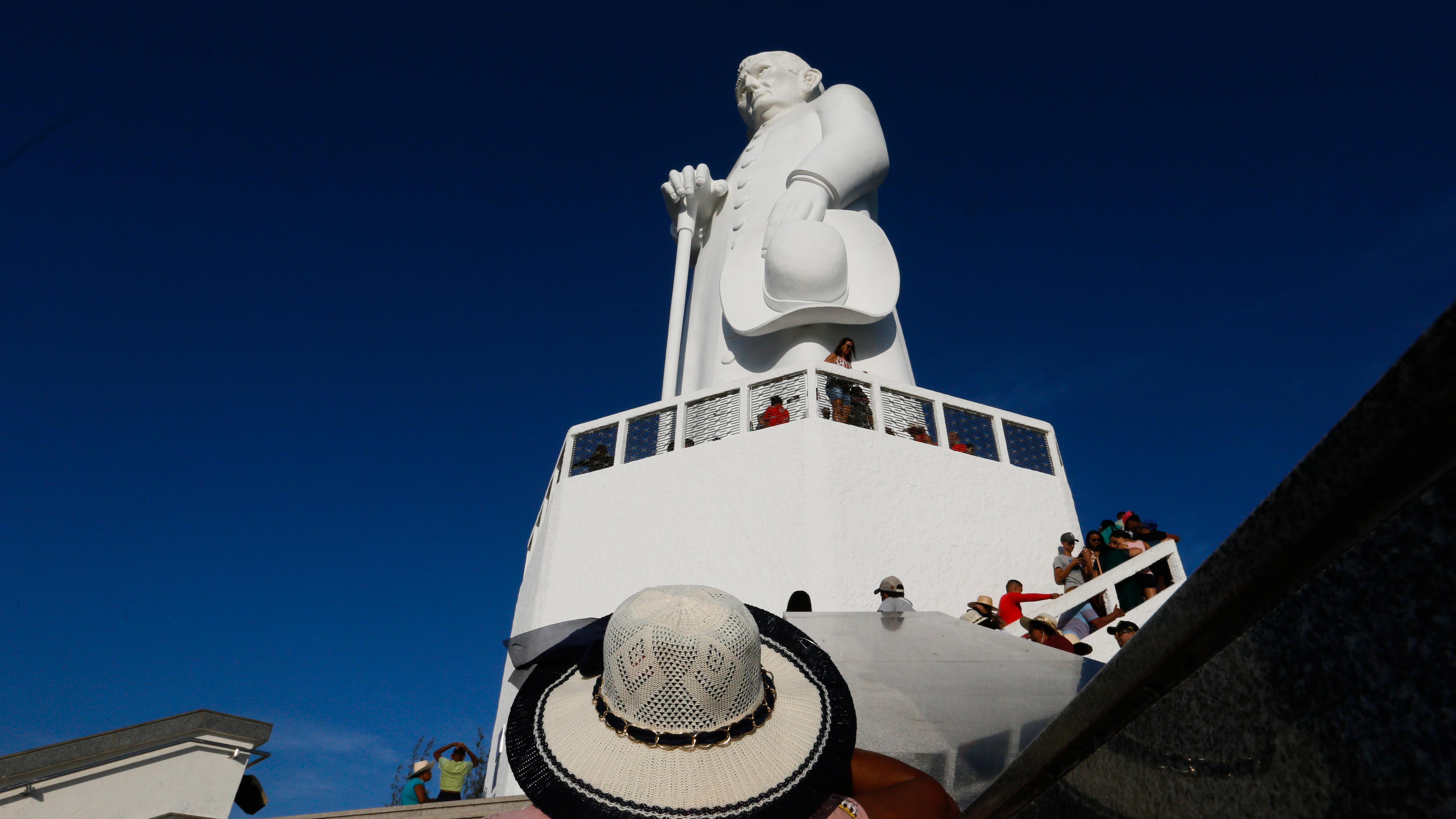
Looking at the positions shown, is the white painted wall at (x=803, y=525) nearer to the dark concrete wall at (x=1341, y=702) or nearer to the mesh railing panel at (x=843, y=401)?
the mesh railing panel at (x=843, y=401)

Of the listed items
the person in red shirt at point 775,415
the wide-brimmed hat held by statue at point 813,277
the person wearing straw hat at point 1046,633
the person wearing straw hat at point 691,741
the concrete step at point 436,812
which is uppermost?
the wide-brimmed hat held by statue at point 813,277

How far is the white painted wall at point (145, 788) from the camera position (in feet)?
14.6

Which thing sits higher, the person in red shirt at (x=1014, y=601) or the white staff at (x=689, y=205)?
the white staff at (x=689, y=205)

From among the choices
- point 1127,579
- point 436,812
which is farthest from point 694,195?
point 436,812

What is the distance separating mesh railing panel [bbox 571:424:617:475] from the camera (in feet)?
28.0

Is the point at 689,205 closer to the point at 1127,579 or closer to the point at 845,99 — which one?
the point at 845,99

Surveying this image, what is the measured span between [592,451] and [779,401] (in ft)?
7.08

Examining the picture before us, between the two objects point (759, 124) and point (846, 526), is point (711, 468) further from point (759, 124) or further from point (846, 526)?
point (759, 124)

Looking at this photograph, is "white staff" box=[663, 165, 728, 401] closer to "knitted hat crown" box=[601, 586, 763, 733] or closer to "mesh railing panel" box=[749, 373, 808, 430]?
"mesh railing panel" box=[749, 373, 808, 430]

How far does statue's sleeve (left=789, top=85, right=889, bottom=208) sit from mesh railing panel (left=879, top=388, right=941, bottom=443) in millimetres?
3617

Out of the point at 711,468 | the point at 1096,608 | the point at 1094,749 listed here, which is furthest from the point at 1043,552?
the point at 1094,749

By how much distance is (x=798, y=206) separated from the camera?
10445 millimetres

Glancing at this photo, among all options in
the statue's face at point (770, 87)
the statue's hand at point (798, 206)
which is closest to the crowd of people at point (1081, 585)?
the statue's hand at point (798, 206)

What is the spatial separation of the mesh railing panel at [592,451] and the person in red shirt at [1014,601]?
405 centimetres
